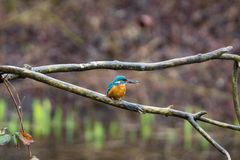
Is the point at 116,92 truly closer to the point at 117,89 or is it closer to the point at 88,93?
the point at 117,89

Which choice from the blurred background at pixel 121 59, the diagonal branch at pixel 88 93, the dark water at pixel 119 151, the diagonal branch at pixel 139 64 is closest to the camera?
the diagonal branch at pixel 88 93

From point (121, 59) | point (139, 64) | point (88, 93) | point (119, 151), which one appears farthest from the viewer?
point (121, 59)

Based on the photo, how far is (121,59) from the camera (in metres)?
11.8

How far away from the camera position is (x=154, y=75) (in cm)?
1132

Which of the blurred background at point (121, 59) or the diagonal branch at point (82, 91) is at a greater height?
the blurred background at point (121, 59)

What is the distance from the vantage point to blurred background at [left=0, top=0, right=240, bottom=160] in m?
8.28

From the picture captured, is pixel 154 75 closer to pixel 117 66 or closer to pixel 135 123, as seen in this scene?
pixel 135 123

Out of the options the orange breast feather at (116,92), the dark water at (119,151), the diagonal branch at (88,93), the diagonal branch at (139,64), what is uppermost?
the dark water at (119,151)

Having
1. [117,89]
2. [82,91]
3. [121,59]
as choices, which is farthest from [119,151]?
[121,59]

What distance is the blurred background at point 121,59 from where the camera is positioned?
8.28 metres

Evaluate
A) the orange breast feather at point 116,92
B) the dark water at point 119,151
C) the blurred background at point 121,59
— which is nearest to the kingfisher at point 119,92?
the orange breast feather at point 116,92

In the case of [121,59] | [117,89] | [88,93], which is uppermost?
[121,59]

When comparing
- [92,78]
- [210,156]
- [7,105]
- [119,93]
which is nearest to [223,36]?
[92,78]

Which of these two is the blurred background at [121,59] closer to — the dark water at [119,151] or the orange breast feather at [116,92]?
the dark water at [119,151]
